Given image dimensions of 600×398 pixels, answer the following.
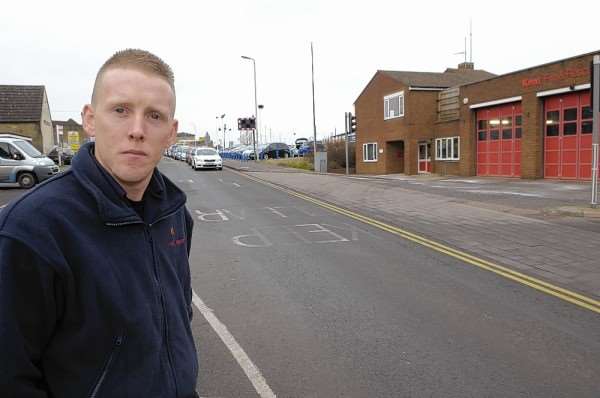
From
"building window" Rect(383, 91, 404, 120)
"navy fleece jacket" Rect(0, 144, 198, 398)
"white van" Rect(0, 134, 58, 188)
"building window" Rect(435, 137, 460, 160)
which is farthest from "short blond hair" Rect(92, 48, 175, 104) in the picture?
"building window" Rect(383, 91, 404, 120)

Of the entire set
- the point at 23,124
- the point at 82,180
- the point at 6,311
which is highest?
the point at 23,124

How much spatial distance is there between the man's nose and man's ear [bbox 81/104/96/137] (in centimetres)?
15

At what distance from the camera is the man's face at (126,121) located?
1.74 meters

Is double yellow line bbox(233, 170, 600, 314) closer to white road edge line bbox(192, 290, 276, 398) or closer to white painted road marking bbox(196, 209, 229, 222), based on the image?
white painted road marking bbox(196, 209, 229, 222)

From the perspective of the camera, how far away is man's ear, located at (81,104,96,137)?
5.89ft

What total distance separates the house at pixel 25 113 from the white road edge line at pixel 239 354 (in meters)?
39.0

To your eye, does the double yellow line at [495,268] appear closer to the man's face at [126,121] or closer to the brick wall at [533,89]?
the man's face at [126,121]

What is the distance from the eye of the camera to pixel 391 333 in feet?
16.3

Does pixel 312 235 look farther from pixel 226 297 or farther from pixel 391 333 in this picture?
pixel 391 333

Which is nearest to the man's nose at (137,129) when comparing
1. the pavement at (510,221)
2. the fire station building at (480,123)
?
the pavement at (510,221)

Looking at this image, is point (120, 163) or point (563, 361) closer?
point (120, 163)

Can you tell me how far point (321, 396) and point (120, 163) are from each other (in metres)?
2.61

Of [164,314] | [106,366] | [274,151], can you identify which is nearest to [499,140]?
[164,314]

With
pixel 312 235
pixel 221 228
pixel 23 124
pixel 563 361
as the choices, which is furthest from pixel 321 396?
pixel 23 124
